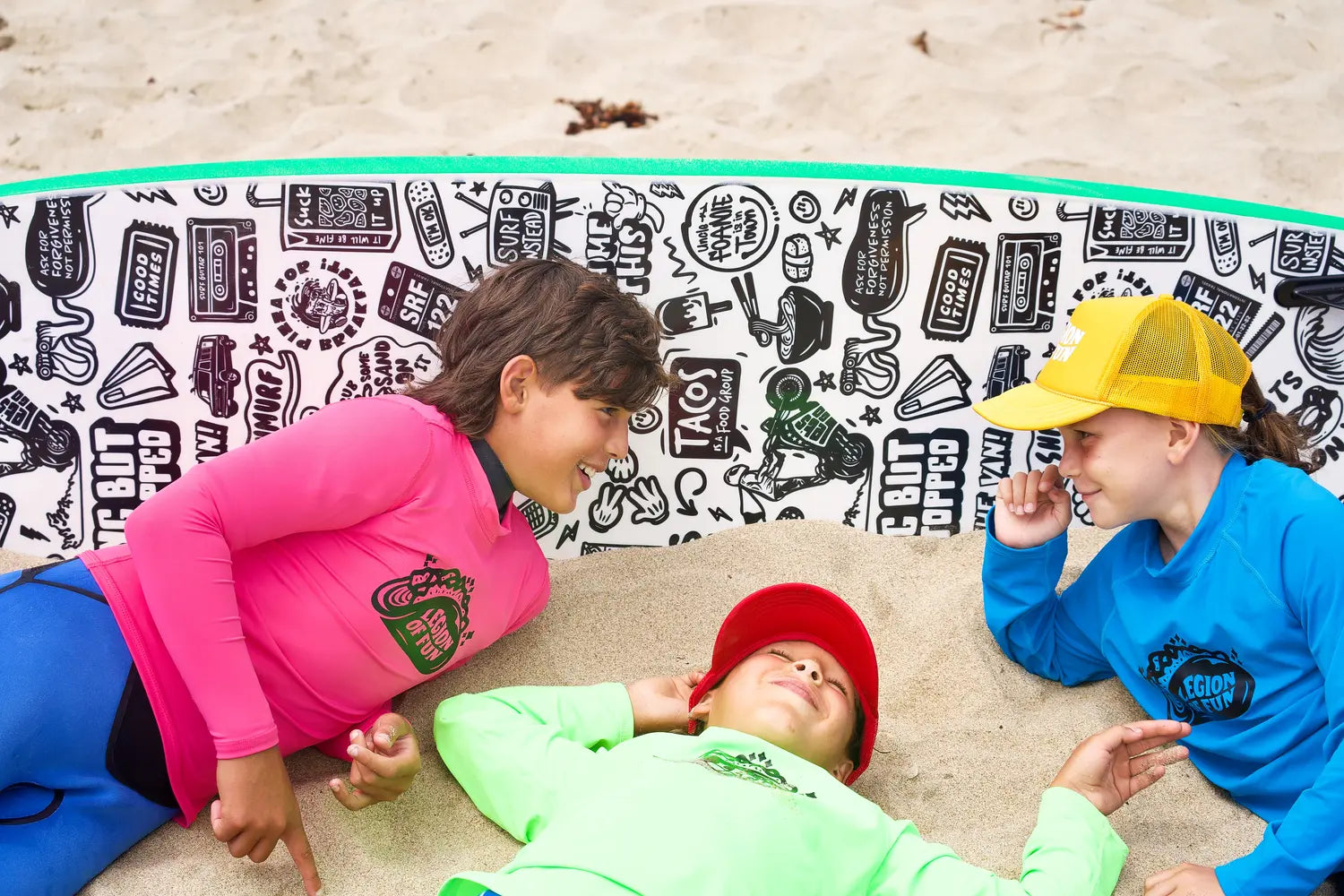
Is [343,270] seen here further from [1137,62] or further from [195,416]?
[1137,62]

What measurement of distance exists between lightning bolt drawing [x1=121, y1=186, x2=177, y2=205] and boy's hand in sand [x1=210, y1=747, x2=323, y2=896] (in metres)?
1.10

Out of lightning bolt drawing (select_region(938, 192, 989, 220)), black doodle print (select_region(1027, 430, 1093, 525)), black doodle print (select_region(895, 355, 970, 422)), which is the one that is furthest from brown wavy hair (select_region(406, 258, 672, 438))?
black doodle print (select_region(1027, 430, 1093, 525))

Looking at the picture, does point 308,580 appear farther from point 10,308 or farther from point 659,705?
point 10,308

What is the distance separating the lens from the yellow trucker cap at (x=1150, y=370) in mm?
1607

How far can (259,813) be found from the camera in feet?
4.79

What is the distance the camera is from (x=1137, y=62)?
3262 mm

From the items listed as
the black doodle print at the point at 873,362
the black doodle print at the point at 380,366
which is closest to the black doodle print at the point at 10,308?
the black doodle print at the point at 380,366

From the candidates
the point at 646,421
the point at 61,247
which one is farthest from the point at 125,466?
the point at 646,421

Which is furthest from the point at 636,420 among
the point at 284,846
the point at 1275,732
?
the point at 1275,732

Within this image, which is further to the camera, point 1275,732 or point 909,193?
point 909,193

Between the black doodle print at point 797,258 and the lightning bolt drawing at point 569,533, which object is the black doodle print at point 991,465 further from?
the lightning bolt drawing at point 569,533

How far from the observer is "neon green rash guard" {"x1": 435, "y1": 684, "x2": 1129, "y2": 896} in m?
1.30

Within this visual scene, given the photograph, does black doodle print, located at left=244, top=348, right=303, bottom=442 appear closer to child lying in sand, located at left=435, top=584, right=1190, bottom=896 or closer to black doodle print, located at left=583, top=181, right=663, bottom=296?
black doodle print, located at left=583, top=181, right=663, bottom=296

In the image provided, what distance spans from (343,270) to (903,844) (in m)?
1.37
